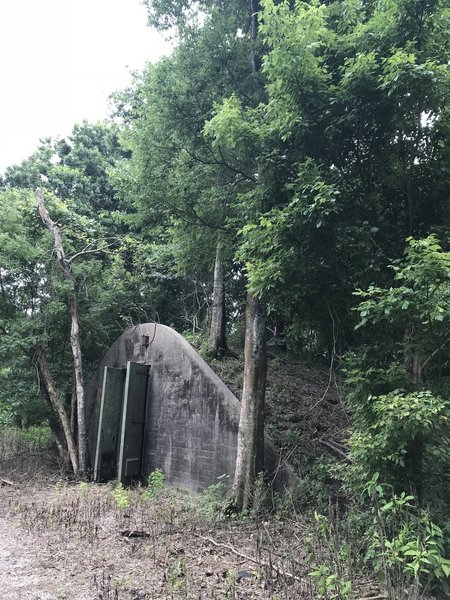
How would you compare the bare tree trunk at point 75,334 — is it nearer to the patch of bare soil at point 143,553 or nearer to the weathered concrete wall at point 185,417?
the weathered concrete wall at point 185,417

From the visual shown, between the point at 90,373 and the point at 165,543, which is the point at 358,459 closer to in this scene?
the point at 165,543

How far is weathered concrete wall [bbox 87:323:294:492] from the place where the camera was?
26.2 ft

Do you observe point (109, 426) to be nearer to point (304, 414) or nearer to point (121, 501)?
point (121, 501)

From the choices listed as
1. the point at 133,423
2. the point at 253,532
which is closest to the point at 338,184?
the point at 253,532

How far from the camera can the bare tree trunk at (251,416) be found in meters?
6.87

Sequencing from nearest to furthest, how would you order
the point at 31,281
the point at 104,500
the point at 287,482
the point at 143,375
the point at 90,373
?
1. the point at 287,482
2. the point at 104,500
3. the point at 143,375
4. the point at 31,281
5. the point at 90,373

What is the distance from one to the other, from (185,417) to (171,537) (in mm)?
3440

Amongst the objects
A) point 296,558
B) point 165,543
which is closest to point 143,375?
point 165,543

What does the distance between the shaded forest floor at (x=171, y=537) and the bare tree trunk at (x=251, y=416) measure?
0.44 metres

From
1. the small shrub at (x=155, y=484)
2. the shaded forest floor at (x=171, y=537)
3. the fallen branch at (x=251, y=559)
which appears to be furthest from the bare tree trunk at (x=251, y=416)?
the small shrub at (x=155, y=484)

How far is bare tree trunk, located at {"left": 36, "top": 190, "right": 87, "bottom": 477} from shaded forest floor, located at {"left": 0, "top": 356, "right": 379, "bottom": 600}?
1.00m

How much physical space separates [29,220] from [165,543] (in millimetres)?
9474

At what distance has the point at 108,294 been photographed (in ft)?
39.9

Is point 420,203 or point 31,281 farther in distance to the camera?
point 31,281
